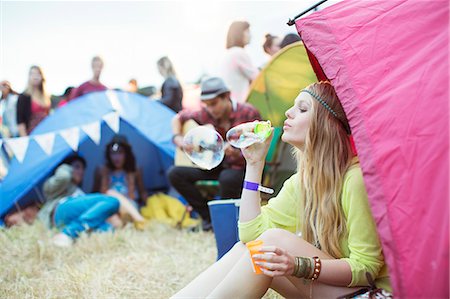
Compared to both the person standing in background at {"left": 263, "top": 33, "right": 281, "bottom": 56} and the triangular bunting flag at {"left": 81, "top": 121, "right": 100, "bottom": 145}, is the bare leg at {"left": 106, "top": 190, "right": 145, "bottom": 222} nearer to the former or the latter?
the triangular bunting flag at {"left": 81, "top": 121, "right": 100, "bottom": 145}

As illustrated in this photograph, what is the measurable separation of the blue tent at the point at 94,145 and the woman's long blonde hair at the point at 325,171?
2.72 meters

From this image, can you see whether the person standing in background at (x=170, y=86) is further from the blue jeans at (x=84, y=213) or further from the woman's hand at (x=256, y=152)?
the woman's hand at (x=256, y=152)

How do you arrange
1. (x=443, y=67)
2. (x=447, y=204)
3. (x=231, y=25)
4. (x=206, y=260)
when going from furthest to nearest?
(x=231, y=25) → (x=206, y=260) → (x=443, y=67) → (x=447, y=204)

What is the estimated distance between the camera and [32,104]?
5035 mm

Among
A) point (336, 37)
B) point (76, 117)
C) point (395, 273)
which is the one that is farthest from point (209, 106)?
point (395, 273)

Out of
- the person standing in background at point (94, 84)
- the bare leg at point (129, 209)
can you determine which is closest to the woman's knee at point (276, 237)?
the bare leg at point (129, 209)

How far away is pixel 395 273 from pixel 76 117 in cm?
366

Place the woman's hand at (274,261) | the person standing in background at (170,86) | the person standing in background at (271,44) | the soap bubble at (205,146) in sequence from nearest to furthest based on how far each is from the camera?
1. the woman's hand at (274,261)
2. the soap bubble at (205,146)
3. the person standing in background at (271,44)
4. the person standing in background at (170,86)

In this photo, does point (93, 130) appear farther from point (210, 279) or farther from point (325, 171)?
point (325, 171)

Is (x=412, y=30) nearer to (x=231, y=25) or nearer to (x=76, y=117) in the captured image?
(x=231, y=25)

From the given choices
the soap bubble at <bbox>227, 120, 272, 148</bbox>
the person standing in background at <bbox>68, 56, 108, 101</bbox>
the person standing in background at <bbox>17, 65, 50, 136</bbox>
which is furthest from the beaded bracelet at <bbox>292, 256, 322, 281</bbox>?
the person standing in background at <bbox>68, 56, 108, 101</bbox>

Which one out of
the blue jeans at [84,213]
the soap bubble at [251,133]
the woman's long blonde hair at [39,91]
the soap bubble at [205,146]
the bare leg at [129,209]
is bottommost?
the bare leg at [129,209]

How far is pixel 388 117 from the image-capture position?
1.36 metres

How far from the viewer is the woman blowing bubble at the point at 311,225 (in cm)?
147
